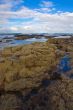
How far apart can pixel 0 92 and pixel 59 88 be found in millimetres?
3456

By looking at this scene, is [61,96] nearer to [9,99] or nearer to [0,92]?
[9,99]

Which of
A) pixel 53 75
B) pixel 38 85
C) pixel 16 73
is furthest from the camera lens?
pixel 53 75

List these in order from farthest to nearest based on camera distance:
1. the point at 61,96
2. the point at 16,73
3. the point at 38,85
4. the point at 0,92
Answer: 1. the point at 16,73
2. the point at 38,85
3. the point at 0,92
4. the point at 61,96

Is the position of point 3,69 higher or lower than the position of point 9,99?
higher

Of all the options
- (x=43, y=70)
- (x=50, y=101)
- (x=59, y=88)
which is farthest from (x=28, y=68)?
(x=50, y=101)

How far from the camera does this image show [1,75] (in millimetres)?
12922

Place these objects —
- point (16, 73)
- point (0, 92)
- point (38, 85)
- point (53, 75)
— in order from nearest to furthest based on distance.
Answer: point (0, 92), point (38, 85), point (16, 73), point (53, 75)

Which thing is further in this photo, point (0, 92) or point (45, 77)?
point (45, 77)

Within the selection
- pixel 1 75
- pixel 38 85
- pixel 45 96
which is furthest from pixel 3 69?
pixel 45 96

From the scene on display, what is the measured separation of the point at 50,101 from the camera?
404 inches

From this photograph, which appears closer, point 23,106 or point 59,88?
point 23,106

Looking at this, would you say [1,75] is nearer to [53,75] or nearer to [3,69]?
[3,69]

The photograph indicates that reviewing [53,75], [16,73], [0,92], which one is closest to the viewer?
[0,92]

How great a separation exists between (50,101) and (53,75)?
4.29 meters
